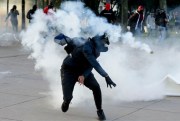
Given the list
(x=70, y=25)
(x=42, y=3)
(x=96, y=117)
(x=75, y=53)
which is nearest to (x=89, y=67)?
(x=75, y=53)

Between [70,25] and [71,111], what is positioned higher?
[70,25]

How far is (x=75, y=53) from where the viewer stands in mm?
6770

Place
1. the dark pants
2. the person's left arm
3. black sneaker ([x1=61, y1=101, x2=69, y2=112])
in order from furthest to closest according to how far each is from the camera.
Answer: black sneaker ([x1=61, y1=101, x2=69, y2=112]), the dark pants, the person's left arm

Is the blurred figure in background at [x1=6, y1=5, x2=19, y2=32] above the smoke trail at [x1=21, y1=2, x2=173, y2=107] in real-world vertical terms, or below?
below

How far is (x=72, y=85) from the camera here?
6.90 m

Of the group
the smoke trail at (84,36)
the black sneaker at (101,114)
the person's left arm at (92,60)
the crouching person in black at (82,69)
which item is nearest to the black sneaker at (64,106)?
the crouching person in black at (82,69)

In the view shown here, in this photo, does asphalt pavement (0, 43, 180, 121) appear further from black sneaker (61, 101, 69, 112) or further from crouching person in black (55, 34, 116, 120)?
crouching person in black (55, 34, 116, 120)

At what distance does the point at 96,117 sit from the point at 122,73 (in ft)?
7.76

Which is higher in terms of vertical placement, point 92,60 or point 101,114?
point 92,60

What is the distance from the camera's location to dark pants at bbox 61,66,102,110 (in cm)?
682

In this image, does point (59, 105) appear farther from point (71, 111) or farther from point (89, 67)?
point (89, 67)

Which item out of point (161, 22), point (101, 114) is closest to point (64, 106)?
point (101, 114)

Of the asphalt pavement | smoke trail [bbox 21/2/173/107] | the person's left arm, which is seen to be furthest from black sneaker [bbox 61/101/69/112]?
the person's left arm

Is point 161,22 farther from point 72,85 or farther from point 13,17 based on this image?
point 72,85
